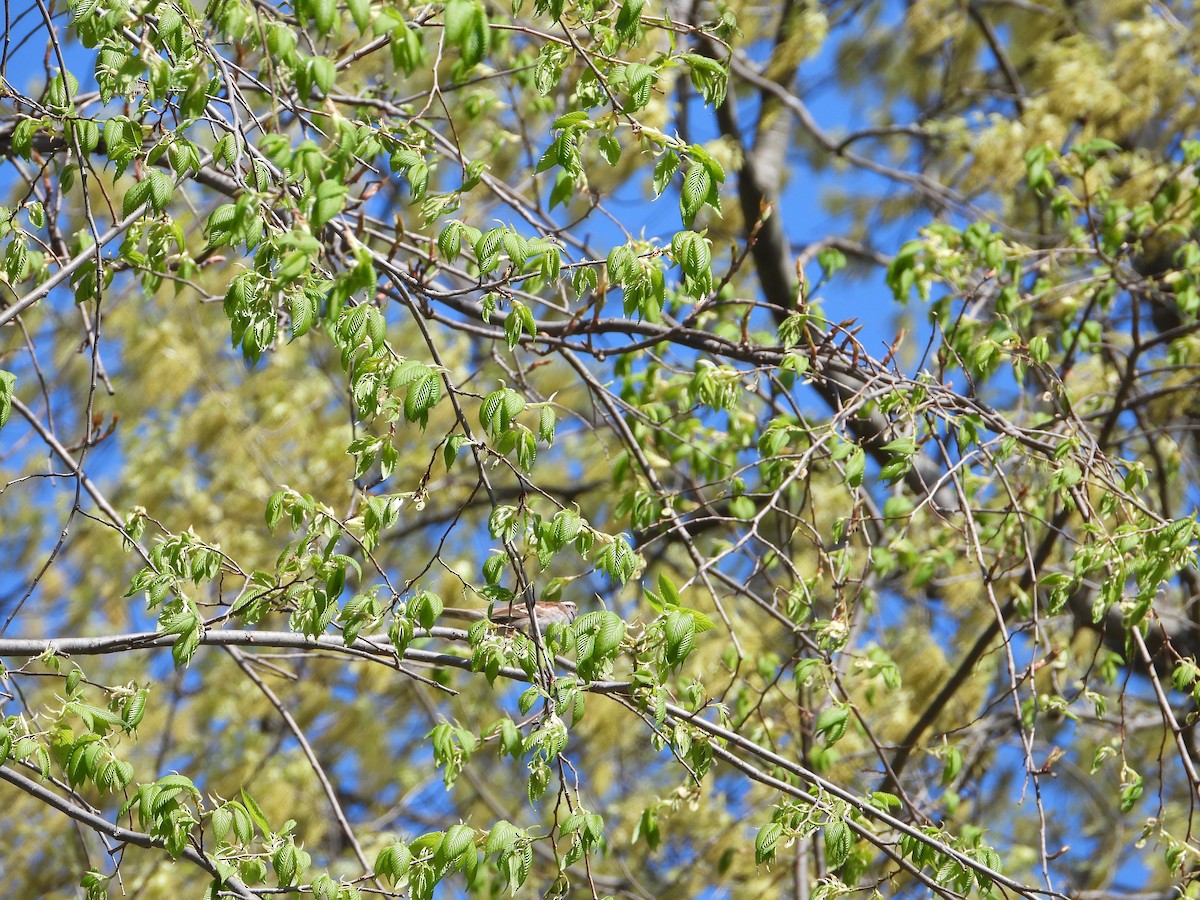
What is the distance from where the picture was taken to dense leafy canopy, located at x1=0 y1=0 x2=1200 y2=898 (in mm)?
1581

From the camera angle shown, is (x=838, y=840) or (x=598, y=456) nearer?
(x=838, y=840)

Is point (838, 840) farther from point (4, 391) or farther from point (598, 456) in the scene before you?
point (598, 456)

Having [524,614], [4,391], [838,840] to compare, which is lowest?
[838,840]

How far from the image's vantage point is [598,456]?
4.88 meters

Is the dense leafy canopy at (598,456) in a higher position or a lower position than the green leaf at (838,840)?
higher

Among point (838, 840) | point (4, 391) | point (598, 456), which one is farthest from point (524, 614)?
point (598, 456)

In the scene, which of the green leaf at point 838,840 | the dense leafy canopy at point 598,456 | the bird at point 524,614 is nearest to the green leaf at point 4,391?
the dense leafy canopy at point 598,456

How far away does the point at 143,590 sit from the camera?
166 centimetres

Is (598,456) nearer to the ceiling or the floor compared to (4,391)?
nearer to the ceiling

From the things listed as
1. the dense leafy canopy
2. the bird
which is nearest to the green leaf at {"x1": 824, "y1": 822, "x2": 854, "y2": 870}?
the dense leafy canopy

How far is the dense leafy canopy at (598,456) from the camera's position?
158 cm

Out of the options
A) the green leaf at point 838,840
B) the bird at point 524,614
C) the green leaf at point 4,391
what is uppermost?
the green leaf at point 4,391

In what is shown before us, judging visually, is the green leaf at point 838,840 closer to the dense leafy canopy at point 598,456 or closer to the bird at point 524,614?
the dense leafy canopy at point 598,456

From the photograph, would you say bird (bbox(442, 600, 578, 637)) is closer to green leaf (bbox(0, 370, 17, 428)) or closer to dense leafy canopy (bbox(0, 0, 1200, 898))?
dense leafy canopy (bbox(0, 0, 1200, 898))
